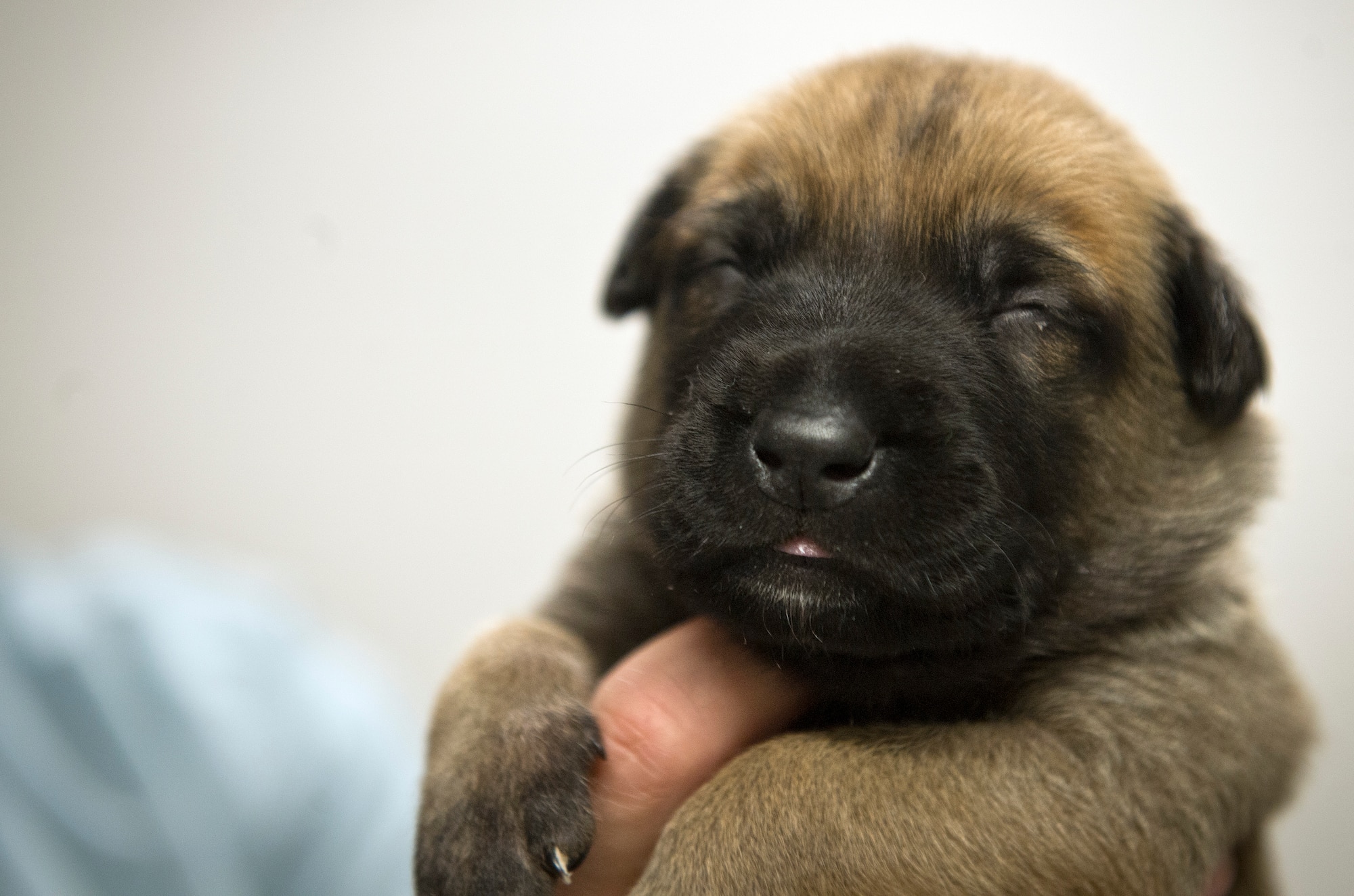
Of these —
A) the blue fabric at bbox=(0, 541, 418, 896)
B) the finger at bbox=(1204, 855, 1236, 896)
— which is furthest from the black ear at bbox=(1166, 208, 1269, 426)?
the blue fabric at bbox=(0, 541, 418, 896)

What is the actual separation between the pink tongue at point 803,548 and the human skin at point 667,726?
50cm

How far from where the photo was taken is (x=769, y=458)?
154 cm

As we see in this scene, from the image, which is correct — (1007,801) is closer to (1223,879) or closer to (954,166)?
(1223,879)

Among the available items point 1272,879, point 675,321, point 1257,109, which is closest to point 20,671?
point 675,321

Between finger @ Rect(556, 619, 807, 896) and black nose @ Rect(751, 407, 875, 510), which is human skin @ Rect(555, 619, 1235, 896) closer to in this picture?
finger @ Rect(556, 619, 807, 896)

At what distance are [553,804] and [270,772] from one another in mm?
2124

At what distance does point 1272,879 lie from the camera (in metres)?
2.52

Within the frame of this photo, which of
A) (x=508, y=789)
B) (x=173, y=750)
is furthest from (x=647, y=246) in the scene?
(x=173, y=750)

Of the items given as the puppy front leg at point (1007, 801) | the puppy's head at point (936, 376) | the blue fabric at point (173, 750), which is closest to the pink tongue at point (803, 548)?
the puppy's head at point (936, 376)

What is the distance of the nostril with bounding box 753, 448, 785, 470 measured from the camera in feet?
4.97

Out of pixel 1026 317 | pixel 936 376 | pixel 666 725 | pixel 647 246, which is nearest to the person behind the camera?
pixel 936 376

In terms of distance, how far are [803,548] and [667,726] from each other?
0.66 m

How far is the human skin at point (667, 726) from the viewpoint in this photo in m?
1.99

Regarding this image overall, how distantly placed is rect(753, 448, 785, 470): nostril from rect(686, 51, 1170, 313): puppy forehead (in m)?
0.60
